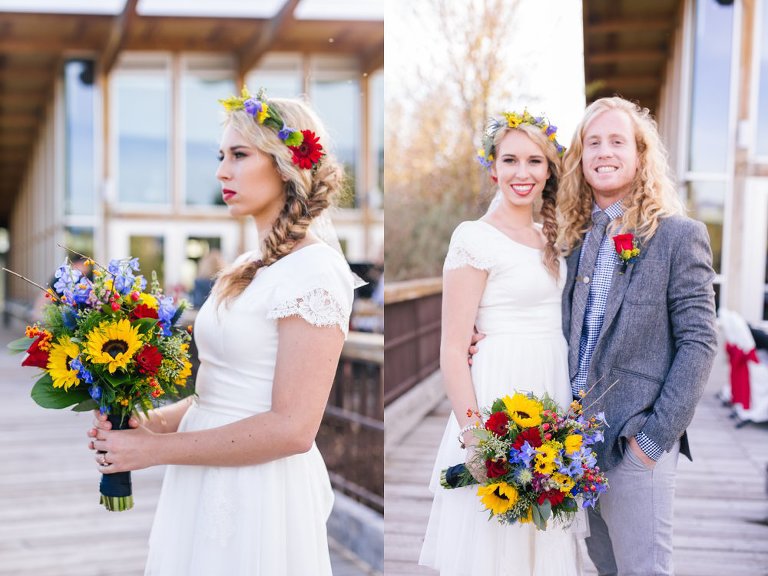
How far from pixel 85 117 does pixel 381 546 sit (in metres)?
12.7

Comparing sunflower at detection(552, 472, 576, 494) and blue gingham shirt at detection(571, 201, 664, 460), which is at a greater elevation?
blue gingham shirt at detection(571, 201, 664, 460)

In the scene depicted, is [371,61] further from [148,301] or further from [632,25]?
[148,301]

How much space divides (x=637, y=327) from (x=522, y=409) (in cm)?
33

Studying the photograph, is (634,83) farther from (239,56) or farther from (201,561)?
(239,56)

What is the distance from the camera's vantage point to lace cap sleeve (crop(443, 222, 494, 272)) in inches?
74.8

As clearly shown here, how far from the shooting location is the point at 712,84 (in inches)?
220

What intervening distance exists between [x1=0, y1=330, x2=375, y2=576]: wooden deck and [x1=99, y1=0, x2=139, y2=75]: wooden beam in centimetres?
767

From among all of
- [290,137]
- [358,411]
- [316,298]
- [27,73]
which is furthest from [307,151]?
[27,73]

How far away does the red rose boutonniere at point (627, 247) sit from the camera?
1833 mm

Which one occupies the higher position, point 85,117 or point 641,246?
point 85,117

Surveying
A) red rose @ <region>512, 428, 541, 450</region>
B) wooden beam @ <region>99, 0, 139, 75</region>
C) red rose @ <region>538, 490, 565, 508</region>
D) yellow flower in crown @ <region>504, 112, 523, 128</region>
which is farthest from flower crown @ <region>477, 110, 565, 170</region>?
wooden beam @ <region>99, 0, 139, 75</region>

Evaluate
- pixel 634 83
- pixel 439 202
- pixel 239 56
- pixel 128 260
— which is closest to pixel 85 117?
pixel 239 56

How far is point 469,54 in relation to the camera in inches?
125

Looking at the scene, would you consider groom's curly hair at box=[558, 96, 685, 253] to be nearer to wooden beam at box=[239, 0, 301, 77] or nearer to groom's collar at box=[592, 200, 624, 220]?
groom's collar at box=[592, 200, 624, 220]
